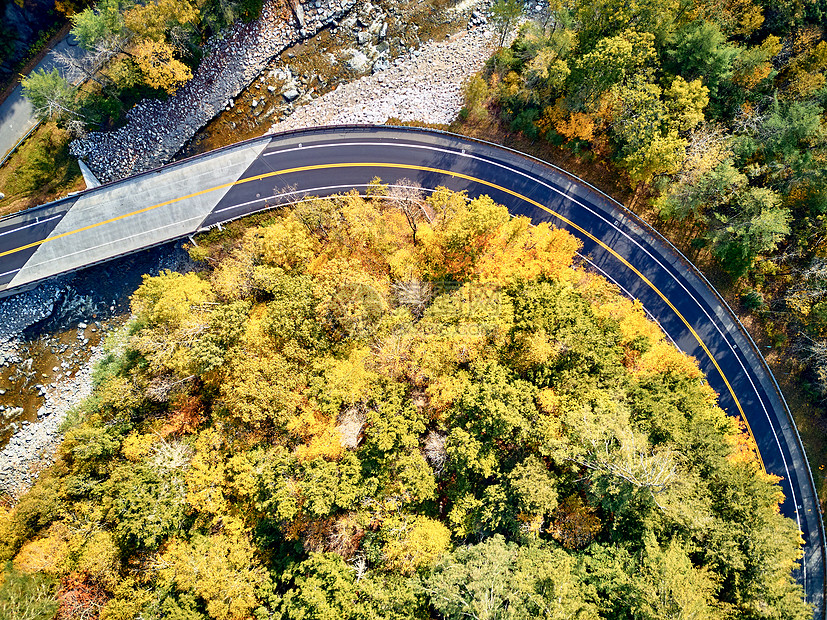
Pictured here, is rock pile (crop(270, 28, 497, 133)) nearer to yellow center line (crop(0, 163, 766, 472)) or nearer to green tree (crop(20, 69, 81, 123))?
yellow center line (crop(0, 163, 766, 472))

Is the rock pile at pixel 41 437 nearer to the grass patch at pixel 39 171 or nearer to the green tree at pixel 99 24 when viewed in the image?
the grass patch at pixel 39 171

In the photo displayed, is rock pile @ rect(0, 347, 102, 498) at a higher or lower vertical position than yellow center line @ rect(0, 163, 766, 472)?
lower

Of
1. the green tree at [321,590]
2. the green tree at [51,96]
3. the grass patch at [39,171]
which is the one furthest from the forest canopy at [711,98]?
the green tree at [321,590]

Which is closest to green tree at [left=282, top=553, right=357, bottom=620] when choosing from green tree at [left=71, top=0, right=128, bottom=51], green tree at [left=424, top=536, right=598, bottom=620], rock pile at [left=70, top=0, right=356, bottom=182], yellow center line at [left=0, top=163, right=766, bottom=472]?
green tree at [left=424, top=536, right=598, bottom=620]

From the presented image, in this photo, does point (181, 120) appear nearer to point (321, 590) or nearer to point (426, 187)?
point (426, 187)

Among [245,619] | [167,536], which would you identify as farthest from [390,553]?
[167,536]

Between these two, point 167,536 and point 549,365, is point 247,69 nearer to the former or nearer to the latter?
point 549,365

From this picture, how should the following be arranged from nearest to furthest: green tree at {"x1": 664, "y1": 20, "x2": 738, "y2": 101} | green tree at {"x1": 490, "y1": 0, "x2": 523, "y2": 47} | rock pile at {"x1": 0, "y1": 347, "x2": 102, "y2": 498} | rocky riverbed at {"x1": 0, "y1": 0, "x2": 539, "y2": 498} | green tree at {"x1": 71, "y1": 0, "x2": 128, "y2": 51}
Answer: green tree at {"x1": 664, "y1": 20, "x2": 738, "y2": 101}, green tree at {"x1": 71, "y1": 0, "x2": 128, "y2": 51}, green tree at {"x1": 490, "y1": 0, "x2": 523, "y2": 47}, rock pile at {"x1": 0, "y1": 347, "x2": 102, "y2": 498}, rocky riverbed at {"x1": 0, "y1": 0, "x2": 539, "y2": 498}
